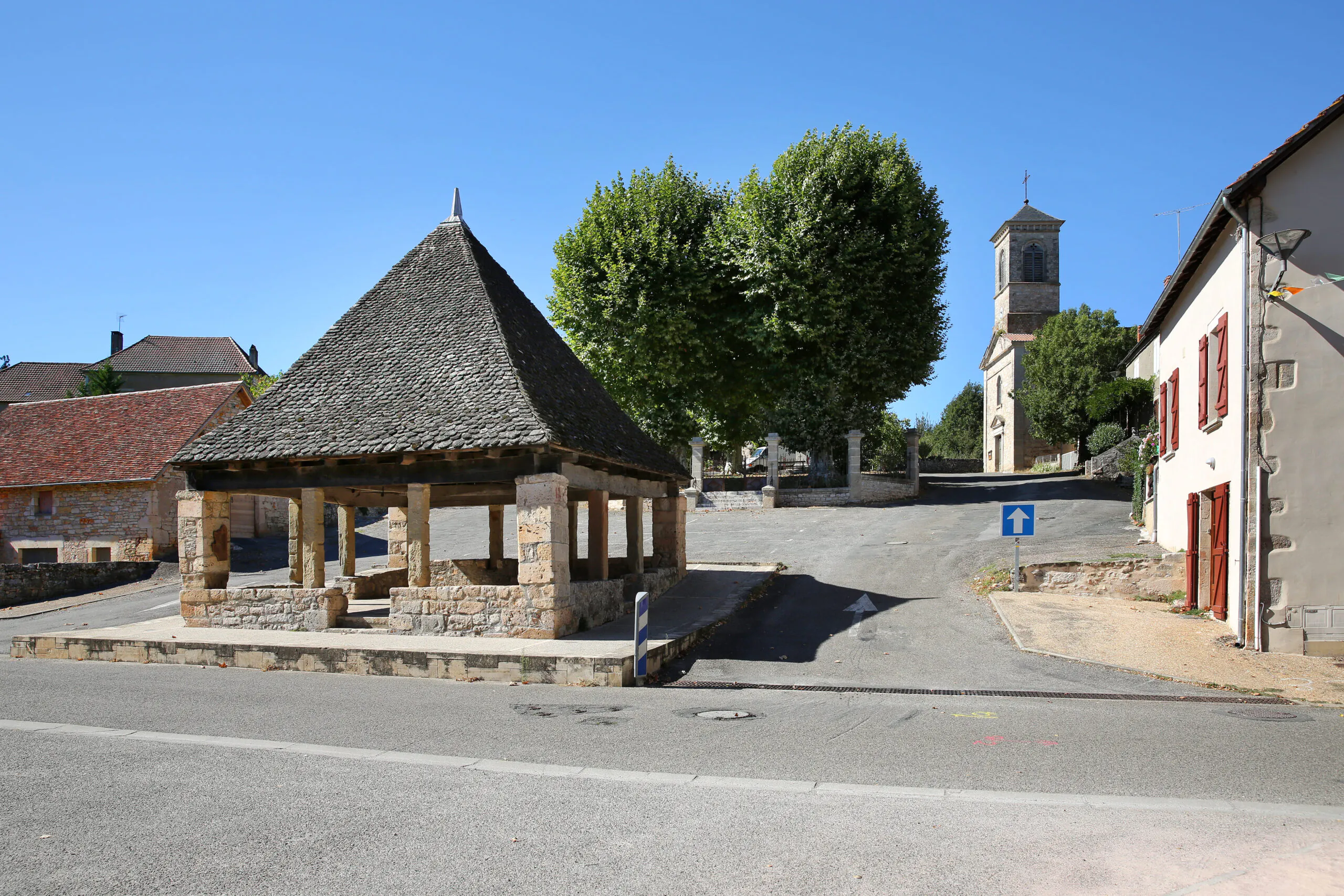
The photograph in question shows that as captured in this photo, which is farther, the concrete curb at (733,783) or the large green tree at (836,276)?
the large green tree at (836,276)

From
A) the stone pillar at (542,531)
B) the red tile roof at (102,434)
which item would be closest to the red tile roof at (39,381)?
the red tile roof at (102,434)

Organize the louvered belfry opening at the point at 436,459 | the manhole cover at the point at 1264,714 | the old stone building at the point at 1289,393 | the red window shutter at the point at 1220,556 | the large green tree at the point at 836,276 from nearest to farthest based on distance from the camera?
1. the manhole cover at the point at 1264,714
2. the old stone building at the point at 1289,393
3. the louvered belfry opening at the point at 436,459
4. the red window shutter at the point at 1220,556
5. the large green tree at the point at 836,276

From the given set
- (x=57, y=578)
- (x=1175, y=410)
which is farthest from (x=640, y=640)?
(x=57, y=578)

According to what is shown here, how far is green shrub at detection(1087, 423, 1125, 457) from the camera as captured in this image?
3584cm

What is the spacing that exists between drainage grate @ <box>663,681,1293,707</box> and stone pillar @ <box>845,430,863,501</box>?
1937cm

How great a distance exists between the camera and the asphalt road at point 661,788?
434 centimetres

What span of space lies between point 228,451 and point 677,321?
1804 cm

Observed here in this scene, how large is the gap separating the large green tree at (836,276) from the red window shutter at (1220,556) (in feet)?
54.4

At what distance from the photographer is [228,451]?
538 inches

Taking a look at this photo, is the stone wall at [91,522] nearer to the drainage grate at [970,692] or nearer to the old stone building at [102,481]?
the old stone building at [102,481]

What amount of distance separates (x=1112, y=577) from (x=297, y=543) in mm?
14954

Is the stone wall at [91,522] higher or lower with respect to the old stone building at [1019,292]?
lower

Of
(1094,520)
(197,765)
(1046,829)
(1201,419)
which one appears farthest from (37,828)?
(1094,520)

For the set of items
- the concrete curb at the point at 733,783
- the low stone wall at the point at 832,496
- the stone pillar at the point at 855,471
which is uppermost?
the stone pillar at the point at 855,471
